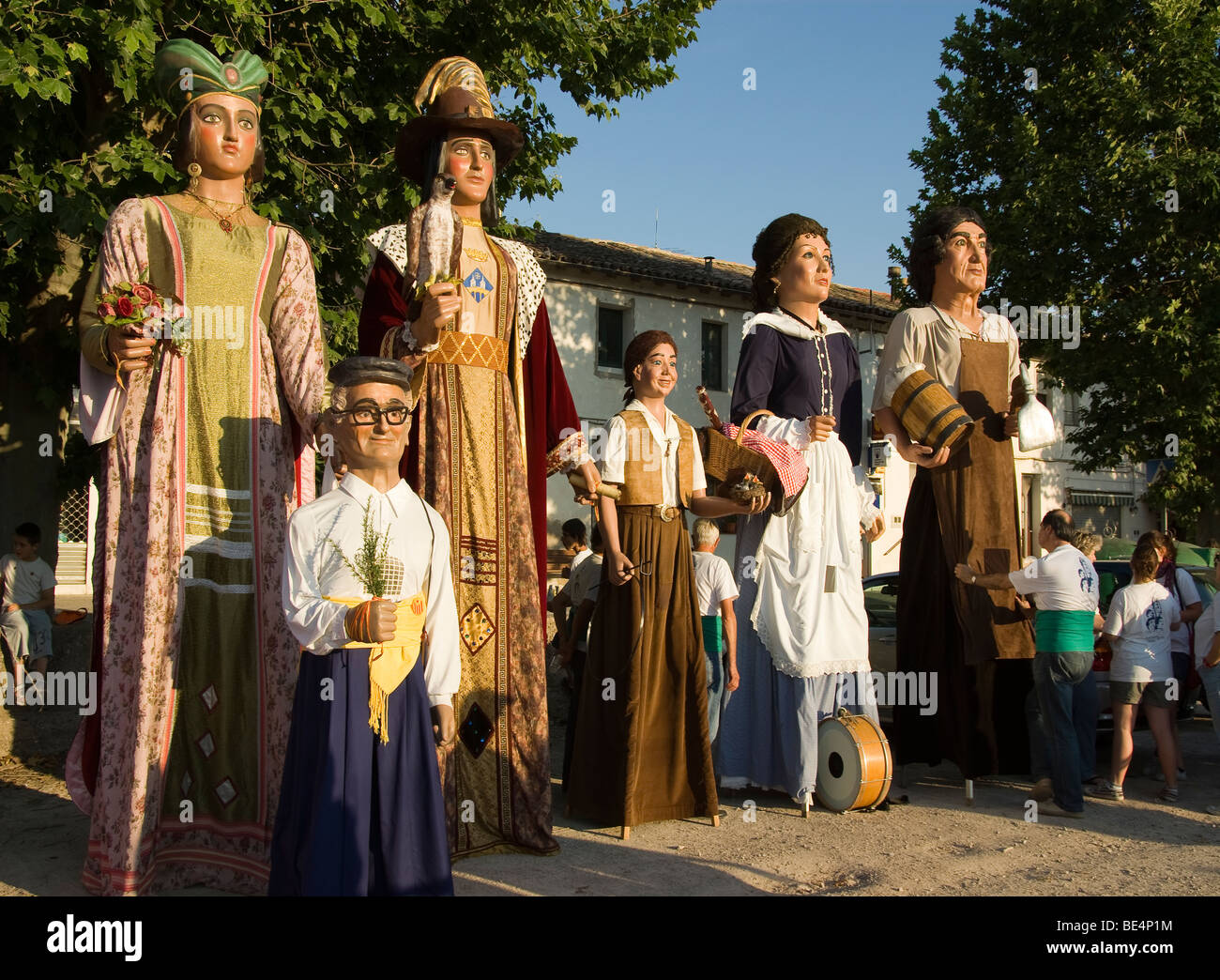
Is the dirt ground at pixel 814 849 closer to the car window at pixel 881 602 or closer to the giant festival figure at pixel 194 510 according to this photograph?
the giant festival figure at pixel 194 510

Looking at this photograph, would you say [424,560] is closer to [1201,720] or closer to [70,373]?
[70,373]

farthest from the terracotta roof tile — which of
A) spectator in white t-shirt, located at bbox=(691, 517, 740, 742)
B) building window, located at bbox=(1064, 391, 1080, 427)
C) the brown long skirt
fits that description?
the brown long skirt

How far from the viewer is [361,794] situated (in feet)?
11.2

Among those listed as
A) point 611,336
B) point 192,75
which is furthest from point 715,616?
point 611,336

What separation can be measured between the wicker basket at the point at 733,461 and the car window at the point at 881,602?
16.5 feet

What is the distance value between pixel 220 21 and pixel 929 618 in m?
6.20

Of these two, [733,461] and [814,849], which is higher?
[733,461]

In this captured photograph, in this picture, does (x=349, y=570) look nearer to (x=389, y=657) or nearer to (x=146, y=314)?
(x=389, y=657)

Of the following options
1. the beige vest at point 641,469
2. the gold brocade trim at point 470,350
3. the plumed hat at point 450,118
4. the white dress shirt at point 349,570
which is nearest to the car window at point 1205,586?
the beige vest at point 641,469

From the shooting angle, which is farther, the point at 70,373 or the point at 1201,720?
the point at 1201,720

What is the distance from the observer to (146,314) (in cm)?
433

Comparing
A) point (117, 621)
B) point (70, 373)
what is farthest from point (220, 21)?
point (117, 621)

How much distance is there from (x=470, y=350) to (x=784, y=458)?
1.69 meters

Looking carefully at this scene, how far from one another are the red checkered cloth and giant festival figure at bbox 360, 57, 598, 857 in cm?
94
